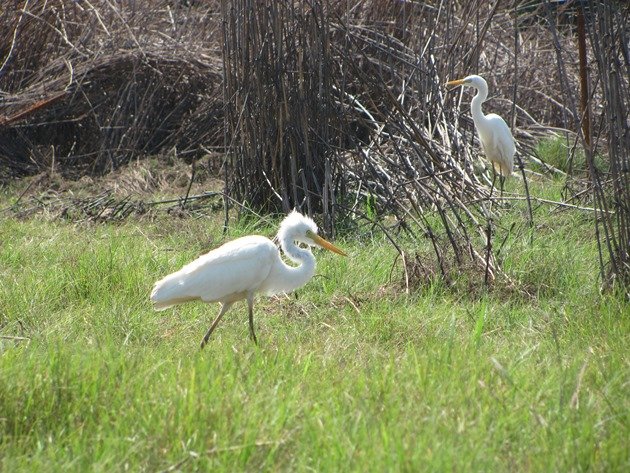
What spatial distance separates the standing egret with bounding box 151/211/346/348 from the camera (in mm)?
4629

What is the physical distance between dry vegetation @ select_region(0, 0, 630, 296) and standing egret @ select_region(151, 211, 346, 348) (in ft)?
3.86

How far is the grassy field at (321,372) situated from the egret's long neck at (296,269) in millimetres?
258

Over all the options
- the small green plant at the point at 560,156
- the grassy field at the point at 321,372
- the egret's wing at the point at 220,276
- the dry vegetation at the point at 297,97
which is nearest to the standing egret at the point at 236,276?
the egret's wing at the point at 220,276

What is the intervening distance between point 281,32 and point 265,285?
254cm

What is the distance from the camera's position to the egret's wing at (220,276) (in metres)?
4.62

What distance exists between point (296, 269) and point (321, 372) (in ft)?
3.41

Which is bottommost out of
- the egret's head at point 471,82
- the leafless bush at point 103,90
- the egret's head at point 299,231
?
the leafless bush at point 103,90

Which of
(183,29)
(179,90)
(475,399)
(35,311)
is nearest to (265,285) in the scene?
(35,311)

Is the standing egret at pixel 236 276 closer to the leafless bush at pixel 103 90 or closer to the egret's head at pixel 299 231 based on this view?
the egret's head at pixel 299 231

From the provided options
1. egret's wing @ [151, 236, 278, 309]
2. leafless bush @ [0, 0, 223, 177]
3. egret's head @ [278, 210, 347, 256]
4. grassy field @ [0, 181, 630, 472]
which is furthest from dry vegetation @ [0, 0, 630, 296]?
egret's wing @ [151, 236, 278, 309]

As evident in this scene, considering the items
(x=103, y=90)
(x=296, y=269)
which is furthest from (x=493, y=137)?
(x=103, y=90)

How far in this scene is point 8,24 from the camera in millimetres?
10266

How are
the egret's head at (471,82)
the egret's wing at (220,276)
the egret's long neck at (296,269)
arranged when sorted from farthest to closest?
the egret's head at (471,82)
the egret's long neck at (296,269)
the egret's wing at (220,276)

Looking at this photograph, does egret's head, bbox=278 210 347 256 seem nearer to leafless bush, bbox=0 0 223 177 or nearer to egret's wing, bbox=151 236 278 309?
egret's wing, bbox=151 236 278 309
